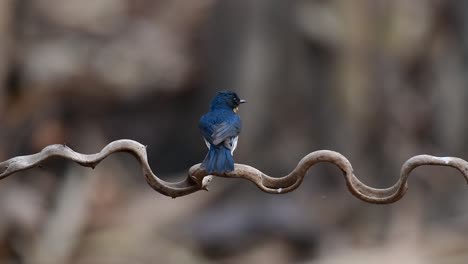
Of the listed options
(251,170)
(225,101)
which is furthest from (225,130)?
(251,170)

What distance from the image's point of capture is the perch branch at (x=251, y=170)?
279 centimetres

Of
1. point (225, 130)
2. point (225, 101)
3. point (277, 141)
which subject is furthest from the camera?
point (277, 141)

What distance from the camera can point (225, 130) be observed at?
3.74m

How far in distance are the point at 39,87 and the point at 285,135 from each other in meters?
1.77

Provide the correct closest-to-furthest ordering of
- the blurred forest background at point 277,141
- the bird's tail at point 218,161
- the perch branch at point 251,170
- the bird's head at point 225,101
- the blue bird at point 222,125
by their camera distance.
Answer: the perch branch at point 251,170, the bird's tail at point 218,161, the blue bird at point 222,125, the bird's head at point 225,101, the blurred forest background at point 277,141

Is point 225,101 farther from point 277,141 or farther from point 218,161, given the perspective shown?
point 277,141

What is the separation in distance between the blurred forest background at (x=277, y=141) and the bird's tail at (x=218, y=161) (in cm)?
359

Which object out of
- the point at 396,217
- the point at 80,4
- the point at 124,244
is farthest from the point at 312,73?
the point at 80,4

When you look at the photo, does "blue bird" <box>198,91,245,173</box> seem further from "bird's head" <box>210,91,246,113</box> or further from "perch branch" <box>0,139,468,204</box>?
"perch branch" <box>0,139,468,204</box>

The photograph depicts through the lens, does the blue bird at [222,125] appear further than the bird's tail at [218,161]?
Yes

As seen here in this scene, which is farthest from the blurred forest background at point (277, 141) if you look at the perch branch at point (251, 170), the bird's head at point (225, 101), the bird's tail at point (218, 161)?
the perch branch at point (251, 170)

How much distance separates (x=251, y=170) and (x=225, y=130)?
865 millimetres

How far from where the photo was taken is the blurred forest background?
7.29 metres

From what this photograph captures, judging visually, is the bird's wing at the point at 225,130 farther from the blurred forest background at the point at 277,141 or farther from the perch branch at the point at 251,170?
the blurred forest background at the point at 277,141
